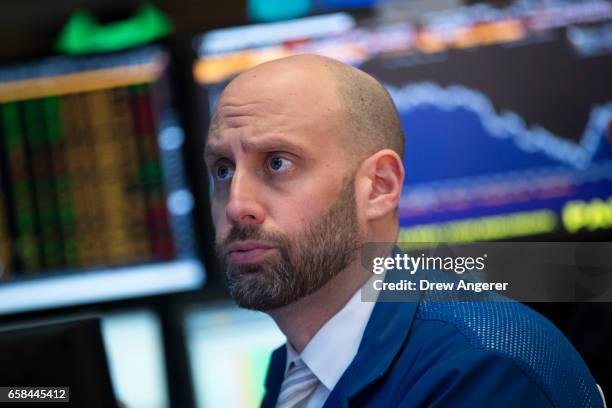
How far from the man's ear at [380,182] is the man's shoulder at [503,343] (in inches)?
6.1

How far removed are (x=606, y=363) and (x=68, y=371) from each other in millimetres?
858

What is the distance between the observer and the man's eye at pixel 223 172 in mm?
1243

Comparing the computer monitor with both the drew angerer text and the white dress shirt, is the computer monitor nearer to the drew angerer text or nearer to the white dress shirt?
the white dress shirt

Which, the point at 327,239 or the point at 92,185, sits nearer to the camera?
the point at 327,239

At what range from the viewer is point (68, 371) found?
1044 millimetres

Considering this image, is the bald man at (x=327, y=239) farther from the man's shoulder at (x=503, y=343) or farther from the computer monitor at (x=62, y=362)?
the computer monitor at (x=62, y=362)

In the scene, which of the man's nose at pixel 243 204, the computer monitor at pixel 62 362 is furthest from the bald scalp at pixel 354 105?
the computer monitor at pixel 62 362

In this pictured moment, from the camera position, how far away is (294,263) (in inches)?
46.0

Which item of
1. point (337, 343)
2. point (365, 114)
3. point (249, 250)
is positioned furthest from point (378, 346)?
point (365, 114)

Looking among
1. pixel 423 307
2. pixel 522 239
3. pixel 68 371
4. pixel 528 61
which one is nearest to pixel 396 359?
pixel 423 307

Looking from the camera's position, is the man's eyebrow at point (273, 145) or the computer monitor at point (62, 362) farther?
the man's eyebrow at point (273, 145)

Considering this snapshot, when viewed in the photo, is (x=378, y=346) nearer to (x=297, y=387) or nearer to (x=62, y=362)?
(x=297, y=387)

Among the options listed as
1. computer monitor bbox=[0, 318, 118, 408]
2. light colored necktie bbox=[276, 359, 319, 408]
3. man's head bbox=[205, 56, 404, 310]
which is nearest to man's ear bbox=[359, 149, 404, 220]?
man's head bbox=[205, 56, 404, 310]

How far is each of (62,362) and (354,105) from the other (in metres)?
0.54
